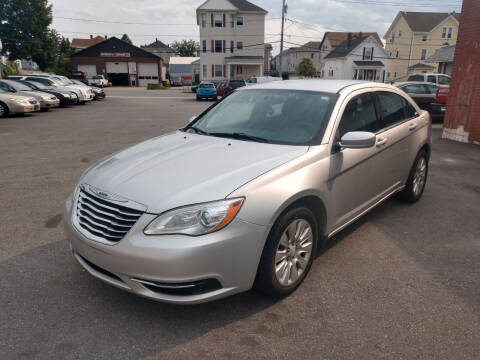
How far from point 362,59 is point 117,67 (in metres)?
36.8

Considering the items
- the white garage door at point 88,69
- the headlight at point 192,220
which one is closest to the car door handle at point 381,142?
the headlight at point 192,220

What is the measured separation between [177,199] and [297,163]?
1.05 m

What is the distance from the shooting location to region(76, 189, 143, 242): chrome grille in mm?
2748

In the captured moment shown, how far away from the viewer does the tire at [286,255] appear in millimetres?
2947

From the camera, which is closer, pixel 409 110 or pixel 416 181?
pixel 409 110

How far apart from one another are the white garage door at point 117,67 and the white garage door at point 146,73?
79.9 inches

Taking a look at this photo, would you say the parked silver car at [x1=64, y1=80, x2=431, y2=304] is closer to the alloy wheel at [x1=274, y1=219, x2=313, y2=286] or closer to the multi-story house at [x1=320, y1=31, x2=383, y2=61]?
the alloy wheel at [x1=274, y1=219, x2=313, y2=286]

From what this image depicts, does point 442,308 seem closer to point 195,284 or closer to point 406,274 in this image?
point 406,274

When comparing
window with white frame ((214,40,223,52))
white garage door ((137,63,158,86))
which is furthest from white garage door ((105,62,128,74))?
window with white frame ((214,40,223,52))

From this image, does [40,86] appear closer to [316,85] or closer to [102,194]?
[316,85]

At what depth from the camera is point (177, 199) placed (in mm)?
2719

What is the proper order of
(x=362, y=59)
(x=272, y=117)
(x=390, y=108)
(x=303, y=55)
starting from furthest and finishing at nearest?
(x=303, y=55) < (x=362, y=59) < (x=390, y=108) < (x=272, y=117)

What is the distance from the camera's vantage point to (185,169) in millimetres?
3123

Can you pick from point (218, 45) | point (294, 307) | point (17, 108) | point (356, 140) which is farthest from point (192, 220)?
point (218, 45)
